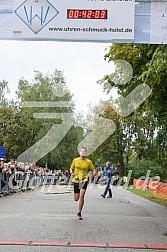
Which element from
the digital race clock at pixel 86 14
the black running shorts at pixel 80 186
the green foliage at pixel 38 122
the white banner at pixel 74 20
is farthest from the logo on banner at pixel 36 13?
the green foliage at pixel 38 122

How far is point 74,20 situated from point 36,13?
2.83 ft

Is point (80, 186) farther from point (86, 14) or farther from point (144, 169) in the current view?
point (144, 169)

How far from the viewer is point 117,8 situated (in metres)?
10.8

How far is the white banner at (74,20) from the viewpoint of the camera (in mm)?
10742

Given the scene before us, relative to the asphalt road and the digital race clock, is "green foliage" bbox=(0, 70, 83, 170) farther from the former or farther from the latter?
the digital race clock

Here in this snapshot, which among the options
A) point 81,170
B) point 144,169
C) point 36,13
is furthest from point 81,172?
point 144,169

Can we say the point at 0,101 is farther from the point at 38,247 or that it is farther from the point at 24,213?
the point at 38,247

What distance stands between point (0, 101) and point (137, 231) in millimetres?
61469

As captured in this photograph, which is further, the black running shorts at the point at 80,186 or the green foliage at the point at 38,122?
the green foliage at the point at 38,122

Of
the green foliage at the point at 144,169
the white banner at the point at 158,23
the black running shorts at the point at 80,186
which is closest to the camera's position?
the white banner at the point at 158,23

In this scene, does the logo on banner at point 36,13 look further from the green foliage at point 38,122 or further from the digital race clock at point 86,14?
the green foliage at point 38,122

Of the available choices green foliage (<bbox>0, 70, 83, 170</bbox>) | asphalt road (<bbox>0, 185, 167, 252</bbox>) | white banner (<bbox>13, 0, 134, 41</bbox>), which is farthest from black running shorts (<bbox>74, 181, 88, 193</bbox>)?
green foliage (<bbox>0, 70, 83, 170</bbox>)

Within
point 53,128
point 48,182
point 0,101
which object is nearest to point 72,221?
point 48,182

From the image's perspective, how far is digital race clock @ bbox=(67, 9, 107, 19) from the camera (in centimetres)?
1073
